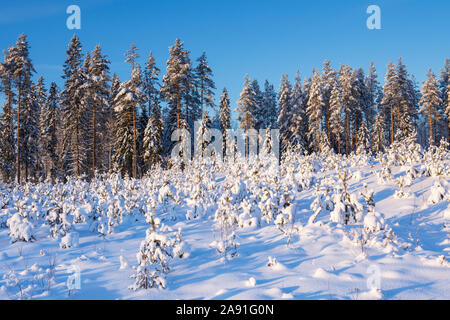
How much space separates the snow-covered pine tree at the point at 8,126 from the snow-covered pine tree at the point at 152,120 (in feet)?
39.9

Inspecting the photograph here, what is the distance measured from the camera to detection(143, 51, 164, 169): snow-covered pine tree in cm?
2794

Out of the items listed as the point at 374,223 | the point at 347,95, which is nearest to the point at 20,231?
the point at 374,223

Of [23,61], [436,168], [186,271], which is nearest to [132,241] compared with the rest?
[186,271]

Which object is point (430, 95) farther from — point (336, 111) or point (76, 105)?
point (76, 105)

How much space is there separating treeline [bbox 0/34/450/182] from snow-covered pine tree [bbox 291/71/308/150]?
14 cm

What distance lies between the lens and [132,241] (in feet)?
24.5

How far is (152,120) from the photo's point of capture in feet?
95.3

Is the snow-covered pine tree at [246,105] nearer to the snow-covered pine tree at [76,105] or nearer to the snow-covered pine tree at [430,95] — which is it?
the snow-covered pine tree at [76,105]

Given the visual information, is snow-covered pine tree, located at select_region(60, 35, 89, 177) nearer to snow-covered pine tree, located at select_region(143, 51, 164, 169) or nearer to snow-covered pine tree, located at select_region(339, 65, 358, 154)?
snow-covered pine tree, located at select_region(143, 51, 164, 169)

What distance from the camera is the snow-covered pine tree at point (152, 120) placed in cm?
2794

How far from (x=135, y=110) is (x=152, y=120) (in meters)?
2.12

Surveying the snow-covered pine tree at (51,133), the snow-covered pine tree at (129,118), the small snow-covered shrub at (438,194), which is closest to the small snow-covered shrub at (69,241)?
the small snow-covered shrub at (438,194)
